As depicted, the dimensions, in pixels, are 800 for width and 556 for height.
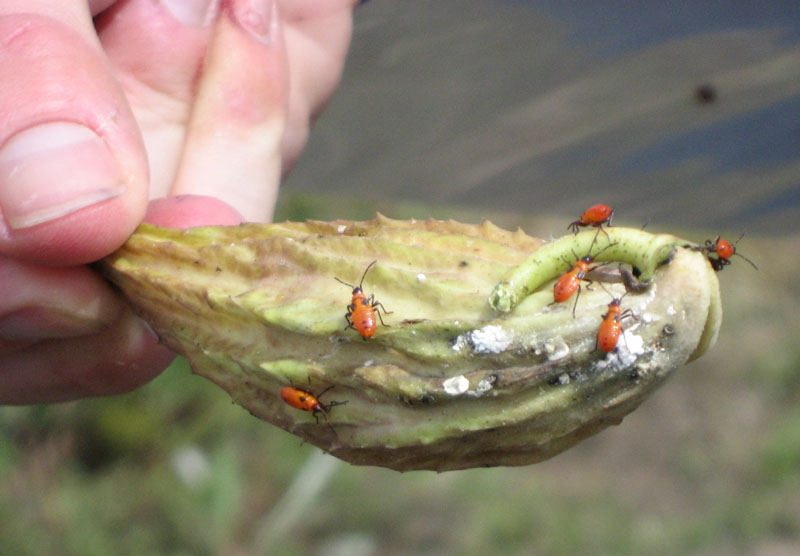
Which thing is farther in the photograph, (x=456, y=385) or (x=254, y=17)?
(x=254, y=17)

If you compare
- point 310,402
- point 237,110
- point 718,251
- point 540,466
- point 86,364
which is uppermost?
point 718,251

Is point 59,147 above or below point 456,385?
above

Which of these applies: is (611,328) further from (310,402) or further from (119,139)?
(119,139)

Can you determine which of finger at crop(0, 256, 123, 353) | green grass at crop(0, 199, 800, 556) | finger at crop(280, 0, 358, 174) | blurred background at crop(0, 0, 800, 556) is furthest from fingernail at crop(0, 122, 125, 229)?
green grass at crop(0, 199, 800, 556)

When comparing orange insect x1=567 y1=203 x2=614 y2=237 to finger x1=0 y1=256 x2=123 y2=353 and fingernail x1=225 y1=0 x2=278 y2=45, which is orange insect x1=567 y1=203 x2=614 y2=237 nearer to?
finger x1=0 y1=256 x2=123 y2=353

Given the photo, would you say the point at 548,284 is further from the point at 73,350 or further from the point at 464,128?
the point at 464,128

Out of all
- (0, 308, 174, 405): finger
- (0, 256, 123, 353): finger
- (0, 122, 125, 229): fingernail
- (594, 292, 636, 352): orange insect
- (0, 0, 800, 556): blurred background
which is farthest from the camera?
(0, 0, 800, 556): blurred background

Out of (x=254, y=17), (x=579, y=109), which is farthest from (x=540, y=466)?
(x=254, y=17)
